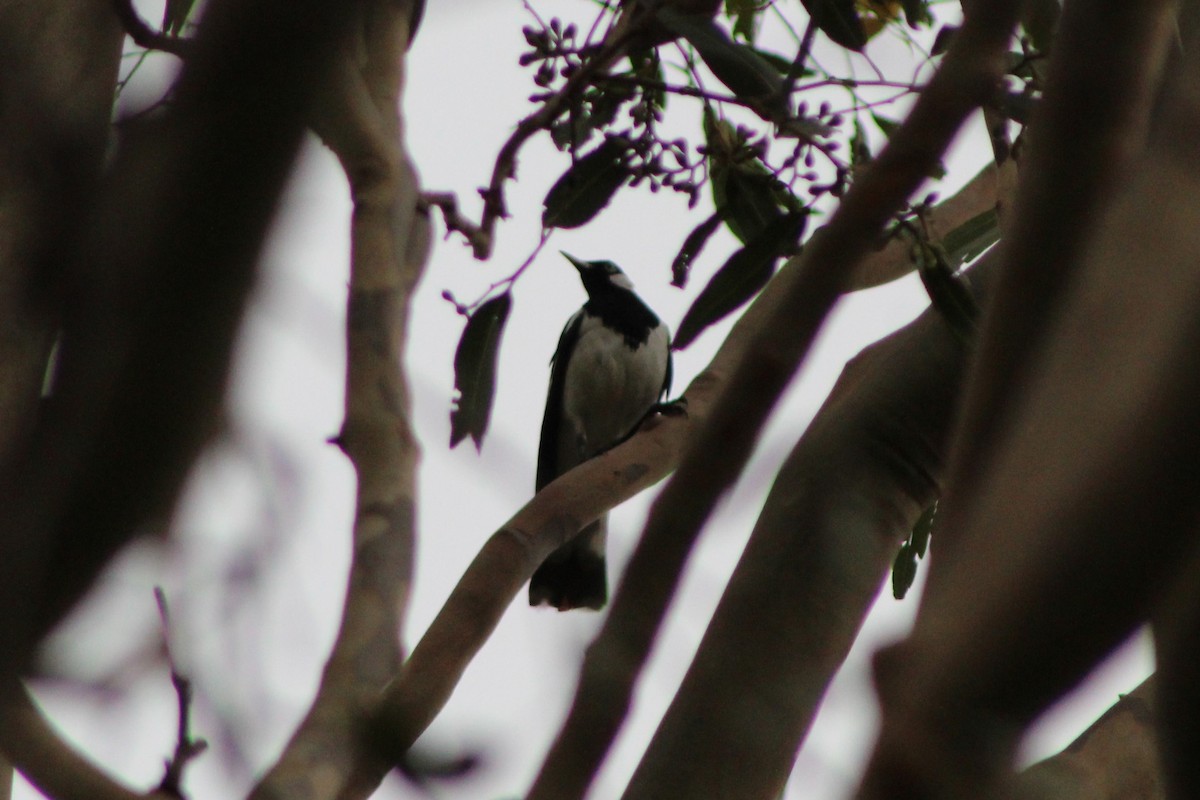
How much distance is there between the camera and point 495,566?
1577mm

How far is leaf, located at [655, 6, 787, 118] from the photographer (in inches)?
70.2

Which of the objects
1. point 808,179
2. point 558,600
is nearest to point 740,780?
point 808,179

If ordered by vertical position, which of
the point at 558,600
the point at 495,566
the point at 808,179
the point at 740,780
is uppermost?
the point at 558,600

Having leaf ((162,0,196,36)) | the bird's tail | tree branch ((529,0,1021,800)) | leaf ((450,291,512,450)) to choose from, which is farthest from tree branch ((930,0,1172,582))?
the bird's tail

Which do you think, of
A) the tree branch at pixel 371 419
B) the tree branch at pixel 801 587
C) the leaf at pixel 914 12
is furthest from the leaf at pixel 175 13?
the tree branch at pixel 801 587

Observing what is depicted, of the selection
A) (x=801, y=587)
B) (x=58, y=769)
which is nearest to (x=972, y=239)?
(x=801, y=587)

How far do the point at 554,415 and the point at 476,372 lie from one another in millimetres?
2618

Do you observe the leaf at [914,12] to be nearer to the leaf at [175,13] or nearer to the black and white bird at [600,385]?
the leaf at [175,13]

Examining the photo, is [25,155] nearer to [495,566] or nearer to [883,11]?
[495,566]

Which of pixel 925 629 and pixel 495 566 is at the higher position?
pixel 495 566

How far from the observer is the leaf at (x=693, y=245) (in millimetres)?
2176

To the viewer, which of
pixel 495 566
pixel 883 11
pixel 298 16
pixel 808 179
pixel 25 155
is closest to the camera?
pixel 298 16

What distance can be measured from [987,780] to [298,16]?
0.28 meters

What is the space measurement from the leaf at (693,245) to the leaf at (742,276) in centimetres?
8
